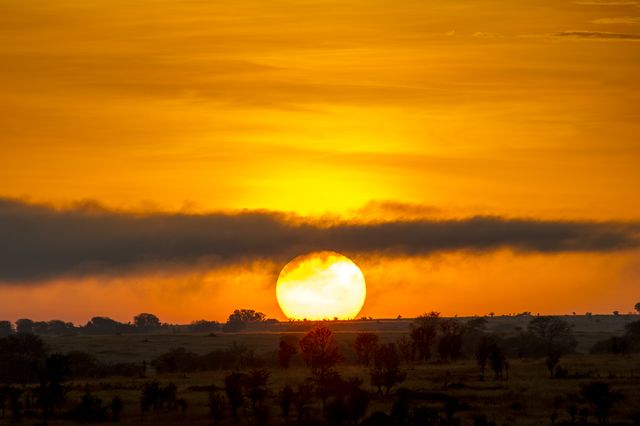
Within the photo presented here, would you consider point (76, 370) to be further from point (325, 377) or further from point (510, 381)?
point (510, 381)

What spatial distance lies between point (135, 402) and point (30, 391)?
16105 millimetres

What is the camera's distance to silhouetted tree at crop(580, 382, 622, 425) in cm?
7469

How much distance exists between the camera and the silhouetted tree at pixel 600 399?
74.7 m

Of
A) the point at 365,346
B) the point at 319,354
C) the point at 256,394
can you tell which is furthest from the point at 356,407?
the point at 365,346

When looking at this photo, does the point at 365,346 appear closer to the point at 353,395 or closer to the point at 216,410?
the point at 353,395

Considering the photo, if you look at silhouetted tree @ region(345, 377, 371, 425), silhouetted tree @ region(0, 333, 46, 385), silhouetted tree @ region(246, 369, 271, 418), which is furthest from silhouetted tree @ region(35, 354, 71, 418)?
silhouetted tree @ region(345, 377, 371, 425)

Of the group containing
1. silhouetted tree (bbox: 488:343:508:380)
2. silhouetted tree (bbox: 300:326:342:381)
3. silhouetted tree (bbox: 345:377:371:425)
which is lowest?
silhouetted tree (bbox: 345:377:371:425)

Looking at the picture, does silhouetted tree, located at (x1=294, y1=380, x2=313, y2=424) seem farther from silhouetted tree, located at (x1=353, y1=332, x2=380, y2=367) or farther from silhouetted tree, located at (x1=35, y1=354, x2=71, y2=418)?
silhouetted tree, located at (x1=353, y1=332, x2=380, y2=367)

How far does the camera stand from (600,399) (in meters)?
75.1

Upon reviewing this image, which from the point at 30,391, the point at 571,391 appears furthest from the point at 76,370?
the point at 571,391

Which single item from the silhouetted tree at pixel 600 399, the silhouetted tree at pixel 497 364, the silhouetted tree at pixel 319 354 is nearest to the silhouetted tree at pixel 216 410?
the silhouetted tree at pixel 319 354

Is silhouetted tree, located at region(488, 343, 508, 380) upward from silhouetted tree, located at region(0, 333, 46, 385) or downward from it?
downward

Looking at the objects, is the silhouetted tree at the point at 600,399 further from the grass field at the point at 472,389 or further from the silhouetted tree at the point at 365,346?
the silhouetted tree at the point at 365,346

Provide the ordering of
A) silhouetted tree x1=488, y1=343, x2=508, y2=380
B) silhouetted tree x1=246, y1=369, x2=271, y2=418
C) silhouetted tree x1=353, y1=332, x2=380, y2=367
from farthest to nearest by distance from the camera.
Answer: silhouetted tree x1=353, y1=332, x2=380, y2=367, silhouetted tree x1=488, y1=343, x2=508, y2=380, silhouetted tree x1=246, y1=369, x2=271, y2=418
